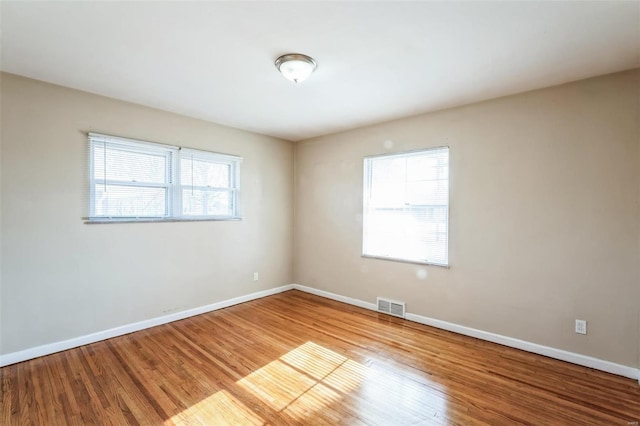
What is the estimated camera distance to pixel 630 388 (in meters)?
2.29

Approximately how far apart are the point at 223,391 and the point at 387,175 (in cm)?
308

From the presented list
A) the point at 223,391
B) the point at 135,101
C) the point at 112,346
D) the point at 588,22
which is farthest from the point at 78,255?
the point at 588,22

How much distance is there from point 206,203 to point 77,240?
1447 millimetres

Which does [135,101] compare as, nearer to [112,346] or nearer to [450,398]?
[112,346]

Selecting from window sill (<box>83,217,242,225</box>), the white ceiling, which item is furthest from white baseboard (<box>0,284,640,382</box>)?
the white ceiling

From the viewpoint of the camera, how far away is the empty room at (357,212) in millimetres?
1990

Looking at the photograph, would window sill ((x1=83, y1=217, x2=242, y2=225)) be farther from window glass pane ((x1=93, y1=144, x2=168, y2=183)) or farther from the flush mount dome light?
the flush mount dome light

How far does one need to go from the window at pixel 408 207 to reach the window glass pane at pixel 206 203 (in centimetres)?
201

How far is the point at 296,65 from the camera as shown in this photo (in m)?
2.32

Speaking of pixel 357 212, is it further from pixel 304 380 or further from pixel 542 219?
pixel 304 380

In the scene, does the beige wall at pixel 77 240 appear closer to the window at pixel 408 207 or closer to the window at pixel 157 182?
the window at pixel 157 182

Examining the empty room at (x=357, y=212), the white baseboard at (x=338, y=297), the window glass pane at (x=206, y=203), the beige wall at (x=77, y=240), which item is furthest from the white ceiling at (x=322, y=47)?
the white baseboard at (x=338, y=297)

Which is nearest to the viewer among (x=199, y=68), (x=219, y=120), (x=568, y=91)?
(x=199, y=68)

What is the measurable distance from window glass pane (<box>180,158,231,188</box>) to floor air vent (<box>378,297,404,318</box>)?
2754mm
